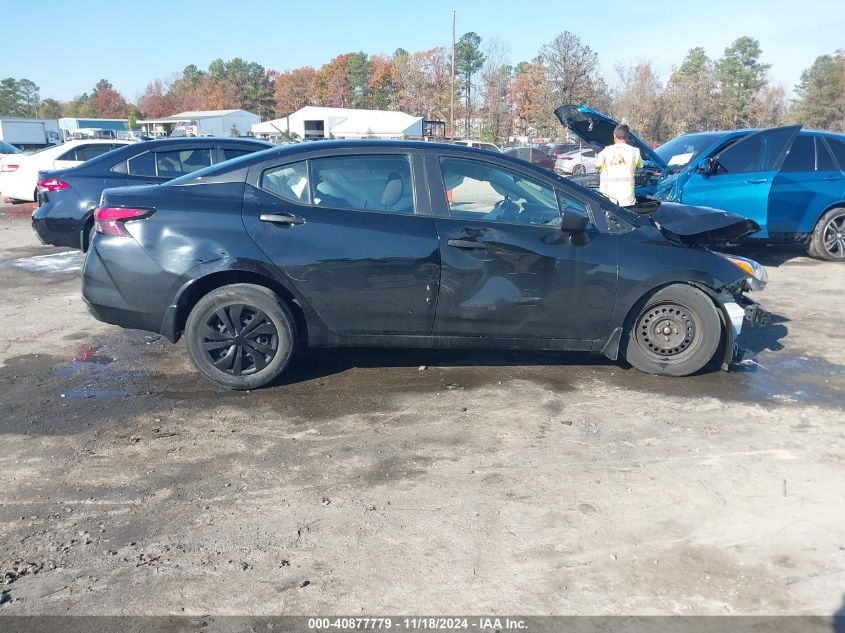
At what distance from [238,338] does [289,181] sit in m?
1.18

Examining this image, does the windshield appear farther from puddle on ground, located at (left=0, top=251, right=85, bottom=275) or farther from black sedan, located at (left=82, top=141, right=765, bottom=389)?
puddle on ground, located at (left=0, top=251, right=85, bottom=275)

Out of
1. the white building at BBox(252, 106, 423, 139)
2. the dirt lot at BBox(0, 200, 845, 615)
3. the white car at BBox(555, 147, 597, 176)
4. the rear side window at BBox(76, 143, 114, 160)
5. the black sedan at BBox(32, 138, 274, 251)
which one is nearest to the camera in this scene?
the dirt lot at BBox(0, 200, 845, 615)

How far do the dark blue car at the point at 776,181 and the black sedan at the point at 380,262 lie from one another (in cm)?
527

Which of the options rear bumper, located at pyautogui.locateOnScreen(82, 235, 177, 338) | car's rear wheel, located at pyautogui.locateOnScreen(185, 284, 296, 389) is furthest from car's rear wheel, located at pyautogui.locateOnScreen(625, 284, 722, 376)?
rear bumper, located at pyautogui.locateOnScreen(82, 235, 177, 338)

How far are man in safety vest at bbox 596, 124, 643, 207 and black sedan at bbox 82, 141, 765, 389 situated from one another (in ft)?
11.7

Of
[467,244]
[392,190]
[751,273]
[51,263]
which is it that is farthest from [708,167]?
[51,263]

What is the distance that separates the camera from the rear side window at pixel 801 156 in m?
10.1

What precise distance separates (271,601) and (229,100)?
112m

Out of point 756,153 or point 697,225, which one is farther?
point 756,153

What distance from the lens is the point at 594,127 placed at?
35.2 ft

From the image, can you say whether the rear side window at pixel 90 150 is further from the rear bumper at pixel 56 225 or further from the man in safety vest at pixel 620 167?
the man in safety vest at pixel 620 167

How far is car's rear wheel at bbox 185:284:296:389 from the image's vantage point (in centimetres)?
498

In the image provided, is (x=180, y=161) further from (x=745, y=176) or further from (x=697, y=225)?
(x=745, y=176)

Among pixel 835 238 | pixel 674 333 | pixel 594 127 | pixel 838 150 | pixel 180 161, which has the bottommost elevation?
pixel 674 333
